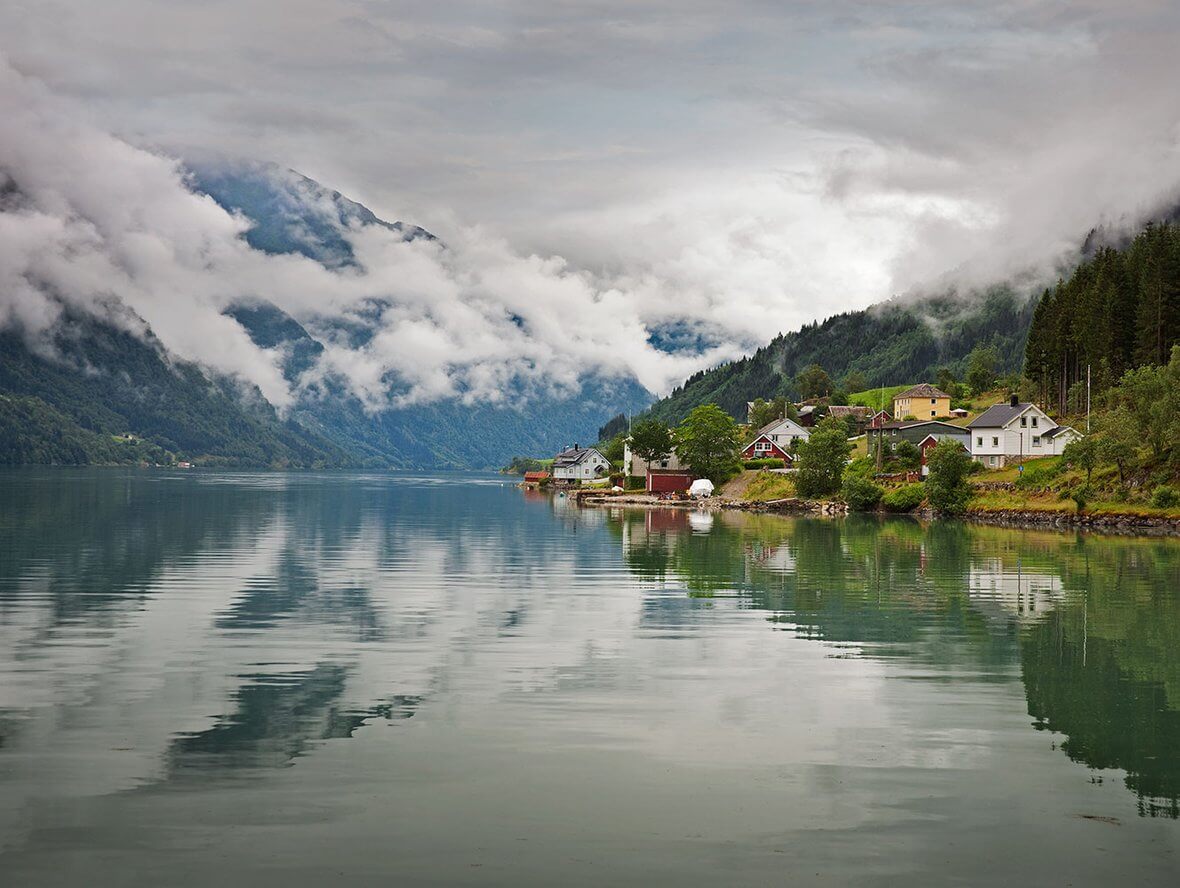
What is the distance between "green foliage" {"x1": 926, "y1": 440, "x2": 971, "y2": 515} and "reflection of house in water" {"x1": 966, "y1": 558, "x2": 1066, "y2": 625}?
174 ft

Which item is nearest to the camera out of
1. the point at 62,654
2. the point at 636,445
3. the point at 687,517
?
the point at 62,654

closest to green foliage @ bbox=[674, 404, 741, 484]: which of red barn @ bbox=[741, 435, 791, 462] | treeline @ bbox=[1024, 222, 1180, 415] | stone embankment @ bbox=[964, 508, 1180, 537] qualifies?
red barn @ bbox=[741, 435, 791, 462]

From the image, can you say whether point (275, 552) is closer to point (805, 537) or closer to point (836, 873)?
point (805, 537)

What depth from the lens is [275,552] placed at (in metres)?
63.9

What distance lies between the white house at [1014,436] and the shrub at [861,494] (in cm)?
1524

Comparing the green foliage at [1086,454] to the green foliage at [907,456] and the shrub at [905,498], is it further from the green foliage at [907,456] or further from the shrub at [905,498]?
the green foliage at [907,456]

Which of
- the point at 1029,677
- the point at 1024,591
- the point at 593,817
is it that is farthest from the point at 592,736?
the point at 1024,591

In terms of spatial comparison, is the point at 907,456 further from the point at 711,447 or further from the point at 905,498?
the point at 711,447

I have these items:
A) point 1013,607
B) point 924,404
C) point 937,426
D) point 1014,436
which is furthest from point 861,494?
point 1013,607

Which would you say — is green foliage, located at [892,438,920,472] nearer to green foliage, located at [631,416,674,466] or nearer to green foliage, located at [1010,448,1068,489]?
green foliage, located at [1010,448,1068,489]

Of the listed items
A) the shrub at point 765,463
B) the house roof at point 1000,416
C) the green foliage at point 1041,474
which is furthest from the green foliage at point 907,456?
the shrub at point 765,463

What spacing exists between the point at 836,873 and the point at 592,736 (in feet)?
24.5

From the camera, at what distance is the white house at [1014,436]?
126 meters

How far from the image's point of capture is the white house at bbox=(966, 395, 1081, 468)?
126 meters
